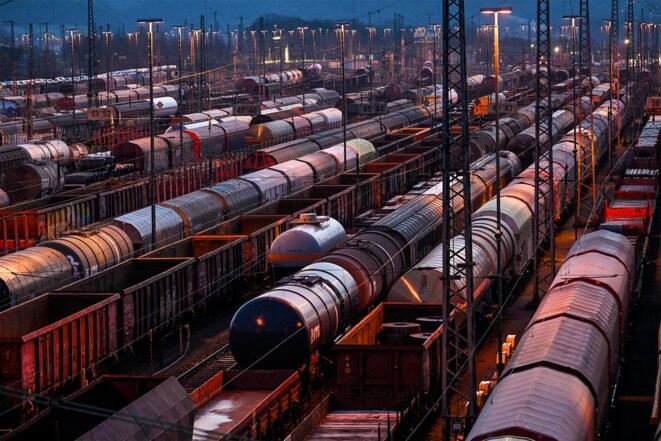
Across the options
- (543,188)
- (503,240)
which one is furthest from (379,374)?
(543,188)

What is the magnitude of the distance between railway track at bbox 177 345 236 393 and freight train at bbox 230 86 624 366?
123 cm

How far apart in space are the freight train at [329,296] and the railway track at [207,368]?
1.23 m

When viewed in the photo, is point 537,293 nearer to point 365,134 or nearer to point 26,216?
point 26,216

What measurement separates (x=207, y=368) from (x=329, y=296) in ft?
10.6

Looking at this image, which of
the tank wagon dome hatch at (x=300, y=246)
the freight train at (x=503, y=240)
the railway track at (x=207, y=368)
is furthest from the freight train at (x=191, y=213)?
the freight train at (x=503, y=240)

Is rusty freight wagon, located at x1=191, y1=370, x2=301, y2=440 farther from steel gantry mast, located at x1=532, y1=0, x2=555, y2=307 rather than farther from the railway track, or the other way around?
steel gantry mast, located at x1=532, y1=0, x2=555, y2=307

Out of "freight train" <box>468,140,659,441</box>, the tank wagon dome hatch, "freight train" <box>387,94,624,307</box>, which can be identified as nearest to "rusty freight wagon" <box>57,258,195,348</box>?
the tank wagon dome hatch

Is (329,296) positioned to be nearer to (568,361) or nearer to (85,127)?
(568,361)

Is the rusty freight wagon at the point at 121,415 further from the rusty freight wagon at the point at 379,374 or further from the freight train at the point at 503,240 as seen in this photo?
the rusty freight wagon at the point at 379,374

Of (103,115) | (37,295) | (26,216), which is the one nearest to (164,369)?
(37,295)

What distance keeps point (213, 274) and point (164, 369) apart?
5523mm

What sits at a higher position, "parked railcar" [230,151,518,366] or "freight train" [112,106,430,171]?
"freight train" [112,106,430,171]

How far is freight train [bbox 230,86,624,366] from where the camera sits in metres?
25.3

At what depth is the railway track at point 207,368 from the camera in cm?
2639
